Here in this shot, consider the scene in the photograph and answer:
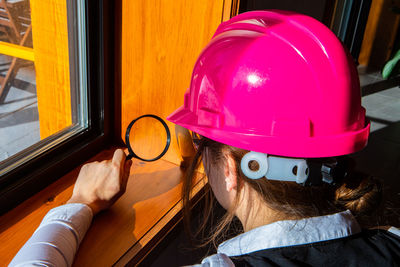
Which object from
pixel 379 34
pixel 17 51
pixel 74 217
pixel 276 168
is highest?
pixel 17 51

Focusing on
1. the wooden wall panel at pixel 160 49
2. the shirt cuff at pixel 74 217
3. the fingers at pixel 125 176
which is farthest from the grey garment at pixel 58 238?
the wooden wall panel at pixel 160 49

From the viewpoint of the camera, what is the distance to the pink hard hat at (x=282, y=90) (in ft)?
3.01

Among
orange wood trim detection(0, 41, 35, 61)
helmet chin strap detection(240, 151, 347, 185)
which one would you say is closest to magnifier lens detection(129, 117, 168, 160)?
orange wood trim detection(0, 41, 35, 61)

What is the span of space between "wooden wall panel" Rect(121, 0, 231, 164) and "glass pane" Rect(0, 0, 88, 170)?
0.61 feet

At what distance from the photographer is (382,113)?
4531 millimetres

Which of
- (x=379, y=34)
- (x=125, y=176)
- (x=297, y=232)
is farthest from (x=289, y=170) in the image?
(x=379, y=34)

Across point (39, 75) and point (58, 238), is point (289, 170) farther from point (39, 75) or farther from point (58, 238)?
point (39, 75)

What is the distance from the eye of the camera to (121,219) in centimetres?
129

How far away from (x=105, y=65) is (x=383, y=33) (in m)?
6.36

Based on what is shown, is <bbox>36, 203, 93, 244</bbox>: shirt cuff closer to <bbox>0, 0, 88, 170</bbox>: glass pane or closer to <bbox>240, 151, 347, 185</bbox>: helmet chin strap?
<bbox>0, 0, 88, 170</bbox>: glass pane

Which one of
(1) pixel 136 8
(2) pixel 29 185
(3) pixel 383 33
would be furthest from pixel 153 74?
(3) pixel 383 33

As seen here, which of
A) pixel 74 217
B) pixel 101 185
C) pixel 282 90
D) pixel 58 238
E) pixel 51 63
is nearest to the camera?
pixel 282 90

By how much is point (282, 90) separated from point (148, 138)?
0.70 meters

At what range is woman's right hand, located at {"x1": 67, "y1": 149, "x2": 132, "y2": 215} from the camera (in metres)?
1.25
